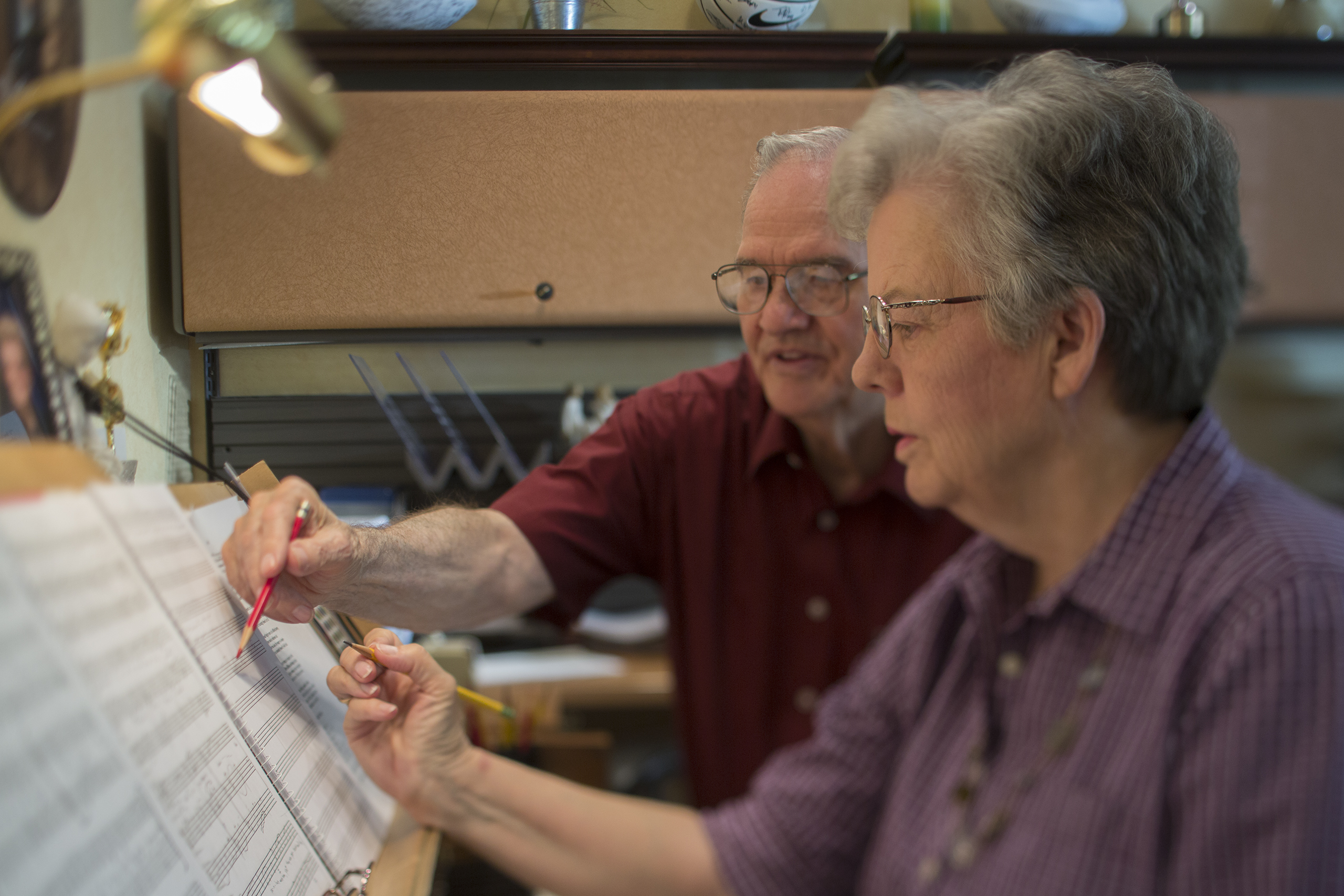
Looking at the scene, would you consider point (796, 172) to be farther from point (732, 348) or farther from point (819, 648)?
point (819, 648)

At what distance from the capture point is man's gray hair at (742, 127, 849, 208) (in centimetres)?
78

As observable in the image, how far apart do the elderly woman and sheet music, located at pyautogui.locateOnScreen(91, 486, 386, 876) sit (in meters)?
0.06

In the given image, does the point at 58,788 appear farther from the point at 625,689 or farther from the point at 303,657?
the point at 625,689

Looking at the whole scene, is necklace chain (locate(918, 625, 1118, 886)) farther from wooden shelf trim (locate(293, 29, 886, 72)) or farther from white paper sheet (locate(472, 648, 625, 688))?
white paper sheet (locate(472, 648, 625, 688))

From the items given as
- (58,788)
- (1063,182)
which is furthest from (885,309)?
(58,788)

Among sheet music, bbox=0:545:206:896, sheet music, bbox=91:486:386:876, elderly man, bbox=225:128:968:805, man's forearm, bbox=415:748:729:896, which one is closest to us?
sheet music, bbox=0:545:206:896

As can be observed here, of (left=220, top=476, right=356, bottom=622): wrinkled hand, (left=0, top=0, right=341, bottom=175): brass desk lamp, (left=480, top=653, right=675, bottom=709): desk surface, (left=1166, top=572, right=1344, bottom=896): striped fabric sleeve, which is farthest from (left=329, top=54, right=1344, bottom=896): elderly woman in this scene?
(left=480, top=653, right=675, bottom=709): desk surface

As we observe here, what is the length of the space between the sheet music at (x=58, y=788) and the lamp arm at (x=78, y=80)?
0.24 m

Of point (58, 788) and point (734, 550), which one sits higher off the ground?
point (58, 788)

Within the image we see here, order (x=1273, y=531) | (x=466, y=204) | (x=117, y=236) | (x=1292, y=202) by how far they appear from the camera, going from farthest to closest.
A: (x=1292, y=202)
(x=1273, y=531)
(x=466, y=204)
(x=117, y=236)

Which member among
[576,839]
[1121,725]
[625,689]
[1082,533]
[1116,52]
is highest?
[1116,52]

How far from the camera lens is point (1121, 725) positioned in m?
0.86

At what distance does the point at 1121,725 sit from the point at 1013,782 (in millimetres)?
145

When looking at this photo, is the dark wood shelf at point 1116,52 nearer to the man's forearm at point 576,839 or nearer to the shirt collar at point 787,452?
the shirt collar at point 787,452
